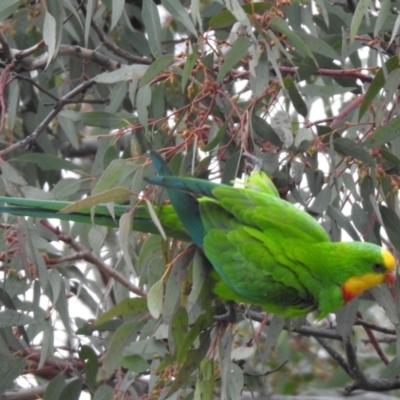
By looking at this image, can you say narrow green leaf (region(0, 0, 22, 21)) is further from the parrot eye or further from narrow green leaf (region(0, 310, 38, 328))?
the parrot eye

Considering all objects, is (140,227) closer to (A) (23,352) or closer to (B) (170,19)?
(A) (23,352)

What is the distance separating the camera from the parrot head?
1.88m

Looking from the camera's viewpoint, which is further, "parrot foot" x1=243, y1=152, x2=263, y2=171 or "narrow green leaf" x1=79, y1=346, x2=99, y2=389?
"narrow green leaf" x1=79, y1=346, x2=99, y2=389

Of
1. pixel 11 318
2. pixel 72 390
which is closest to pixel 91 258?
pixel 11 318

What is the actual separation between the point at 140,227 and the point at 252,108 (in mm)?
395

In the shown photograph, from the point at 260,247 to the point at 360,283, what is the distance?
26 centimetres

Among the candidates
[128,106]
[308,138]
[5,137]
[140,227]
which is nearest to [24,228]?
[140,227]

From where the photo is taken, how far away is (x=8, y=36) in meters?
2.78

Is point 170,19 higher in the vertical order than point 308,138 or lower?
higher

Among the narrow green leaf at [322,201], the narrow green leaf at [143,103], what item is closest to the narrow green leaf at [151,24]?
the narrow green leaf at [143,103]

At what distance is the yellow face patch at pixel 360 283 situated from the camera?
1.90 meters

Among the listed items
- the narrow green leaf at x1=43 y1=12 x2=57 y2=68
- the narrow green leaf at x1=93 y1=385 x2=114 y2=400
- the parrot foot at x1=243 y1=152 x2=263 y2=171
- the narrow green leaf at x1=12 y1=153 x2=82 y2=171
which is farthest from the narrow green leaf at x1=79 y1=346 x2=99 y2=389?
the narrow green leaf at x1=43 y1=12 x2=57 y2=68

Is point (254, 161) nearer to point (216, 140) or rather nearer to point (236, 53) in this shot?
point (216, 140)

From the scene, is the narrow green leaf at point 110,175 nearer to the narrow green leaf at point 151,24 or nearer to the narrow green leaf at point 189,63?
the narrow green leaf at point 189,63
